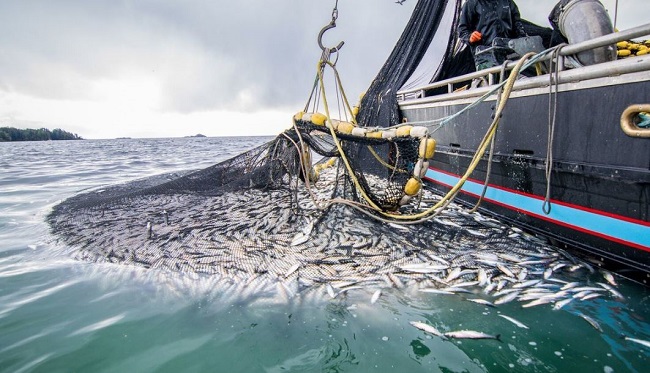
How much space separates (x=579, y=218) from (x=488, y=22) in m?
4.72

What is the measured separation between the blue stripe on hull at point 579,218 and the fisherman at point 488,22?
9.81 feet

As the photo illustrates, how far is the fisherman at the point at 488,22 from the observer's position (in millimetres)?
7086

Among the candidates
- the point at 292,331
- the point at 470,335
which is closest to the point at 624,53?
the point at 470,335

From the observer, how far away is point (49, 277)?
171 inches

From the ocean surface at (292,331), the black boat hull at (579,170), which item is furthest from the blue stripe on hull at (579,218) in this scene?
the ocean surface at (292,331)

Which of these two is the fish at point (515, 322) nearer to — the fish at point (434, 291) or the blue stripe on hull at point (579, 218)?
the fish at point (434, 291)

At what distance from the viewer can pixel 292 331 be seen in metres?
3.17

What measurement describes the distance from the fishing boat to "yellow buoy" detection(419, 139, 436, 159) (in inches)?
28.6

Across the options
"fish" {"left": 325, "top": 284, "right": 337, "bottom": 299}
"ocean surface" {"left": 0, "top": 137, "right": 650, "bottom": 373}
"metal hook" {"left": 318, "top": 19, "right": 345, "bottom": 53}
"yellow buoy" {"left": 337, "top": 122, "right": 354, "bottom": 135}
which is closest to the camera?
"ocean surface" {"left": 0, "top": 137, "right": 650, "bottom": 373}

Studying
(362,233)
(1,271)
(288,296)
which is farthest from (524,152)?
(1,271)

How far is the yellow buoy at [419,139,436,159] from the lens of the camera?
16.7ft

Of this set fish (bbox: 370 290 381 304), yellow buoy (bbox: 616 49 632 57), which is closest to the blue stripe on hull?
Answer: fish (bbox: 370 290 381 304)

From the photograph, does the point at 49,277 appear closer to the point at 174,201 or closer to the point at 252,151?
the point at 174,201

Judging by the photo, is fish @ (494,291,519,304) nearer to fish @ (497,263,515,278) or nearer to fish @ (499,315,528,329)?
fish @ (499,315,528,329)
